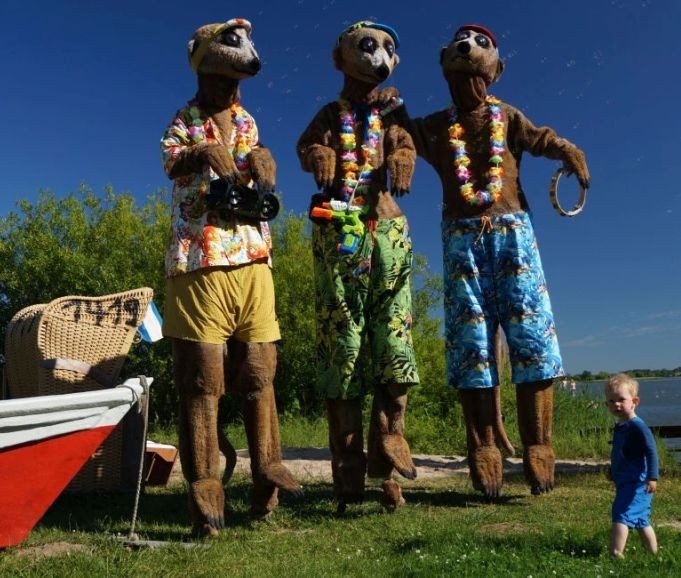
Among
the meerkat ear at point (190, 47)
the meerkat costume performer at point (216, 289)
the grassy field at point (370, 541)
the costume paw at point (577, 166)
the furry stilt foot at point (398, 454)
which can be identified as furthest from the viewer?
the costume paw at point (577, 166)

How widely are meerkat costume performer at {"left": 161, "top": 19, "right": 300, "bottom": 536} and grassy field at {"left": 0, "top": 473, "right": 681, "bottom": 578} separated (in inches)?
11.8

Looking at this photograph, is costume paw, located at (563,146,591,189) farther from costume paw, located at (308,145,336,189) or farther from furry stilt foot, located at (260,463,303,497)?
furry stilt foot, located at (260,463,303,497)

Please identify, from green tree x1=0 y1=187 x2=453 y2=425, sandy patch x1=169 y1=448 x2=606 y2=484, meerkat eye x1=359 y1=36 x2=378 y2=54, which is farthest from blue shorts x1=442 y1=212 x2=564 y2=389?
green tree x1=0 y1=187 x2=453 y2=425

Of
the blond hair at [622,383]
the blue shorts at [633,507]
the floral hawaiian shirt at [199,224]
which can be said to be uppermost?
the floral hawaiian shirt at [199,224]

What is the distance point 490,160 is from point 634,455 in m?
2.00

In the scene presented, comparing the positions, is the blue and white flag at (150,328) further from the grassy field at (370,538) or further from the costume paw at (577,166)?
the costume paw at (577,166)

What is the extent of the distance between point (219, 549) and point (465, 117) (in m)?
2.83

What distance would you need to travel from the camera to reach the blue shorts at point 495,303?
4.01 meters

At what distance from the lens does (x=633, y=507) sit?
8.96 ft

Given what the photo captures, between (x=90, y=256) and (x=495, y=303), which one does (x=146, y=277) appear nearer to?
(x=90, y=256)

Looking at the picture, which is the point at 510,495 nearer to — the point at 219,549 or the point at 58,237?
the point at 219,549

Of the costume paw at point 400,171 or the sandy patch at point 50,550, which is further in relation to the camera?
the costume paw at point 400,171

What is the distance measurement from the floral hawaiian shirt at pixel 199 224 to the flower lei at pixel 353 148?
1.74ft

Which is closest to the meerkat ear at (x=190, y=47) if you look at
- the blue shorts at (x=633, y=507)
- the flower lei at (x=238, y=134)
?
the flower lei at (x=238, y=134)
